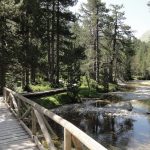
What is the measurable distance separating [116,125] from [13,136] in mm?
12197

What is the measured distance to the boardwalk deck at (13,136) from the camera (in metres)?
8.18

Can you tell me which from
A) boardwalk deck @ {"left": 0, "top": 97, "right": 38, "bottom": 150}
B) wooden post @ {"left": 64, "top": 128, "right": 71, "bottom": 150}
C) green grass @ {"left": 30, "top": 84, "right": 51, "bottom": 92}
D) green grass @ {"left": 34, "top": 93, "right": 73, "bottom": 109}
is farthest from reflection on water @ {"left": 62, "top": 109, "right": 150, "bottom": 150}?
wooden post @ {"left": 64, "top": 128, "right": 71, "bottom": 150}

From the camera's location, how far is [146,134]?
1781 cm

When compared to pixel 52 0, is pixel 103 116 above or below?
below

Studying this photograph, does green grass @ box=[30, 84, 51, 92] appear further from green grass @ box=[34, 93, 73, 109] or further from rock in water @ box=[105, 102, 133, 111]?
rock in water @ box=[105, 102, 133, 111]

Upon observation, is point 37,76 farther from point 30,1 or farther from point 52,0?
point 30,1

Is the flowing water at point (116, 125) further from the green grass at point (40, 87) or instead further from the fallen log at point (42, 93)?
the green grass at point (40, 87)

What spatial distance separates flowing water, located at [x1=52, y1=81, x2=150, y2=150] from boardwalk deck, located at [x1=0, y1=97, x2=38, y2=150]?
5903 millimetres

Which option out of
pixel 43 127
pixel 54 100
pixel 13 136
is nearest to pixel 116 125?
pixel 54 100

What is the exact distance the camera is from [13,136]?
9281mm

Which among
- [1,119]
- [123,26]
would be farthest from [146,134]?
[123,26]

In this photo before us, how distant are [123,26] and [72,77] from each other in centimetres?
2695

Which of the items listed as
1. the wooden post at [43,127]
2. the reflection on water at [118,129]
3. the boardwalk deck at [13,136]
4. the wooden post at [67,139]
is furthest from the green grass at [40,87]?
the wooden post at [67,139]

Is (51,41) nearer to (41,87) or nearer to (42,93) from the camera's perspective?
(41,87)
